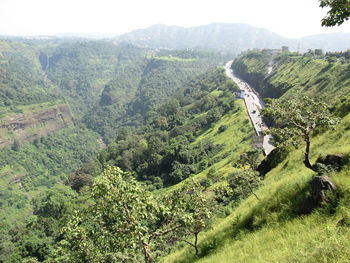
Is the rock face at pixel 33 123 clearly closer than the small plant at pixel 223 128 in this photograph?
No

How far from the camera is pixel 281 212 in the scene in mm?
10141

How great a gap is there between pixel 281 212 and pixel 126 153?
7242cm

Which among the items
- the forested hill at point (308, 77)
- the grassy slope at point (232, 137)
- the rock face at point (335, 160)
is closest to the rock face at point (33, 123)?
the grassy slope at point (232, 137)

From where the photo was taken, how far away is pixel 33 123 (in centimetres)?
14312

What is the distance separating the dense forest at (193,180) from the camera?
8797mm

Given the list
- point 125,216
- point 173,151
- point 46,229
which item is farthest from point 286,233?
point 173,151

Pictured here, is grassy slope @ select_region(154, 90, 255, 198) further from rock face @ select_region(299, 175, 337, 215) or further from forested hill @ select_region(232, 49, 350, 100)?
rock face @ select_region(299, 175, 337, 215)

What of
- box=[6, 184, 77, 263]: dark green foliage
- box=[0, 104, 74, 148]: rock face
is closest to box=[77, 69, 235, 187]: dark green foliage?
box=[6, 184, 77, 263]: dark green foliage

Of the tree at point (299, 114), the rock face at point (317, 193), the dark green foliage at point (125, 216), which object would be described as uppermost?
the tree at point (299, 114)

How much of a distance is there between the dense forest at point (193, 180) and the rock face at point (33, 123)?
67cm

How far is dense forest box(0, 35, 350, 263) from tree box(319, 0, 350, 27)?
3.89 m

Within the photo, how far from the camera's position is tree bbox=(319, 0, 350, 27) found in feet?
31.8

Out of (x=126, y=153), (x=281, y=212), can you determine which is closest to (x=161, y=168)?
(x=126, y=153)

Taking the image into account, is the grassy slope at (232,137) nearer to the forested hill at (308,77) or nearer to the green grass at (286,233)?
the forested hill at (308,77)
